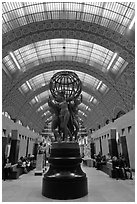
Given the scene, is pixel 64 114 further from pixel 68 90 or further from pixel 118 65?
pixel 118 65

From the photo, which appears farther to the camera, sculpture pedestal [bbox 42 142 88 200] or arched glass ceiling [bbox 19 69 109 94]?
arched glass ceiling [bbox 19 69 109 94]

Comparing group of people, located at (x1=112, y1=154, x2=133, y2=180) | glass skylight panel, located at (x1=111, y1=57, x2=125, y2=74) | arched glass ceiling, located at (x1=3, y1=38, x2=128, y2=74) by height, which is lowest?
group of people, located at (x1=112, y1=154, x2=133, y2=180)

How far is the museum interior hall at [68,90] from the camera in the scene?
852 cm

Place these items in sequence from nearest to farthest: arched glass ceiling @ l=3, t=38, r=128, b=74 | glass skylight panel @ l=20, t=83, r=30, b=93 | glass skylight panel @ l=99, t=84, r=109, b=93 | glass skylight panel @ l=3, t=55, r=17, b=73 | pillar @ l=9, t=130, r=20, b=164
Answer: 1. pillar @ l=9, t=130, r=20, b=164
2. glass skylight panel @ l=3, t=55, r=17, b=73
3. arched glass ceiling @ l=3, t=38, r=128, b=74
4. glass skylight panel @ l=99, t=84, r=109, b=93
5. glass skylight panel @ l=20, t=83, r=30, b=93

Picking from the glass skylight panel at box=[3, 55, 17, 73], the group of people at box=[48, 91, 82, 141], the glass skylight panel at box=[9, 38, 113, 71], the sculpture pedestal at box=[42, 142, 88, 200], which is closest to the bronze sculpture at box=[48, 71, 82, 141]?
the group of people at box=[48, 91, 82, 141]

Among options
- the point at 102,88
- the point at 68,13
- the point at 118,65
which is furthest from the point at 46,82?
the point at 68,13

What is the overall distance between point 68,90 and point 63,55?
1879cm

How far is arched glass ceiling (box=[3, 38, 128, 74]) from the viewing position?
24688 mm

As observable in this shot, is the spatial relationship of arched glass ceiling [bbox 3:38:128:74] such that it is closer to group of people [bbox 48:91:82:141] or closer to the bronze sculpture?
the bronze sculpture

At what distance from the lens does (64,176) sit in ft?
26.1

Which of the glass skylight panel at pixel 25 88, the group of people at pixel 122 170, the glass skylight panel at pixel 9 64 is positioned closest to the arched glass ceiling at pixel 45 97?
the glass skylight panel at pixel 25 88

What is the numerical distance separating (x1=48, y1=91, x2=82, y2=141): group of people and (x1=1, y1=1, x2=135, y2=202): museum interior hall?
58 mm

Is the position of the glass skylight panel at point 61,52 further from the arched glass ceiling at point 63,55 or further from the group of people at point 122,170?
the group of people at point 122,170

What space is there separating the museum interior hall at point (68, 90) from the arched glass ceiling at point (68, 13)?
0.10 metres
